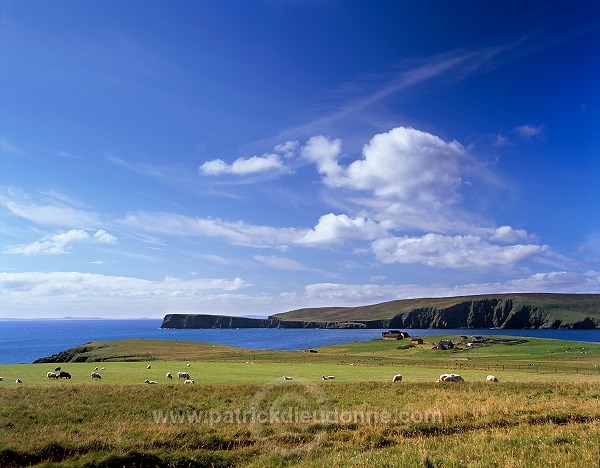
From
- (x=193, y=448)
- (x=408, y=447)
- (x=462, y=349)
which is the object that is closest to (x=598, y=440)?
(x=408, y=447)

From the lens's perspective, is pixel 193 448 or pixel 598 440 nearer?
pixel 598 440

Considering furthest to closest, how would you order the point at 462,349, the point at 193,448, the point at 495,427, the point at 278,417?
the point at 462,349
the point at 278,417
the point at 495,427
the point at 193,448

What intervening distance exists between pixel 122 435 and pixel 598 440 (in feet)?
62.6

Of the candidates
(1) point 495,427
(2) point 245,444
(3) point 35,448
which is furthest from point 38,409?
(1) point 495,427

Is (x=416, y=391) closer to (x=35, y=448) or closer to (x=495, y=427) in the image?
(x=495, y=427)

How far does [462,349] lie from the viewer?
116 m

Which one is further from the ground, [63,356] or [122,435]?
[122,435]

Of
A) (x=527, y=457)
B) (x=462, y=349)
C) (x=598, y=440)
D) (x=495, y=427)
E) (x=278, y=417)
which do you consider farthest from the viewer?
(x=462, y=349)

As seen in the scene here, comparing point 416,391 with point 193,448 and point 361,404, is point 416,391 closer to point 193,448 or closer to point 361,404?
point 361,404

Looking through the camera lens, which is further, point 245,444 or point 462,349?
point 462,349

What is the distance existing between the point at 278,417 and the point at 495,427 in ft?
35.2

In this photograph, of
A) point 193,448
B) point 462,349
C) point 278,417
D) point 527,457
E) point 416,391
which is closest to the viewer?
point 527,457

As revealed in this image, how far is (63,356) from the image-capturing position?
385 feet

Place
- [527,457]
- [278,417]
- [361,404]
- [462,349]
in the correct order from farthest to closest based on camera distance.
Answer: [462,349] → [361,404] → [278,417] → [527,457]
